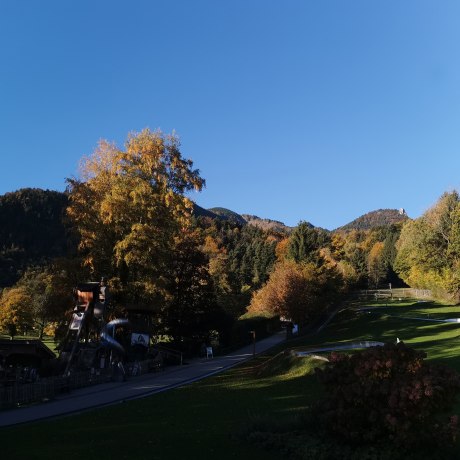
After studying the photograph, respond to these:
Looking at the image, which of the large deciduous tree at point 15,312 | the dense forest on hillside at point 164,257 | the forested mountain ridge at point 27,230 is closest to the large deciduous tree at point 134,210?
the dense forest on hillside at point 164,257

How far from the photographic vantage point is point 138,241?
3269cm

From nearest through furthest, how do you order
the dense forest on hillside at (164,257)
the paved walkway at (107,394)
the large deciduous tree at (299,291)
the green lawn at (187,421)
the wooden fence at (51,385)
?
the green lawn at (187,421), the paved walkway at (107,394), the wooden fence at (51,385), the dense forest on hillside at (164,257), the large deciduous tree at (299,291)

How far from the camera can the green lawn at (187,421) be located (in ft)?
32.3

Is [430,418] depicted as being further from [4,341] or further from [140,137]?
[140,137]

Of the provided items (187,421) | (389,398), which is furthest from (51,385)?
(389,398)

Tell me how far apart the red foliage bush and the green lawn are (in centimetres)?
156

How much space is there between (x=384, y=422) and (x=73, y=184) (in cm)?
2951

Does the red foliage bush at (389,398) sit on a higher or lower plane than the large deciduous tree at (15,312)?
lower

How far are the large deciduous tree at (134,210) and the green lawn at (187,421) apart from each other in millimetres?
9895

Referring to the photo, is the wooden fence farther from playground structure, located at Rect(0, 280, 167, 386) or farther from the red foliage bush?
the red foliage bush

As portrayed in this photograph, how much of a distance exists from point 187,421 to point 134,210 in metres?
21.1

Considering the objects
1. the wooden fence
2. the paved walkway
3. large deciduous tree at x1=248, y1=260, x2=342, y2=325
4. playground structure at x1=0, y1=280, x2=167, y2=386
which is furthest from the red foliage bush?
large deciduous tree at x1=248, y1=260, x2=342, y2=325

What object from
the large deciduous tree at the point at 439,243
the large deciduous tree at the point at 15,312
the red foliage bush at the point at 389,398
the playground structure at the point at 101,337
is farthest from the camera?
the large deciduous tree at the point at 15,312

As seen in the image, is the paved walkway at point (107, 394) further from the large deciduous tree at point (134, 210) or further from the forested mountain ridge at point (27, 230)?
the forested mountain ridge at point (27, 230)
